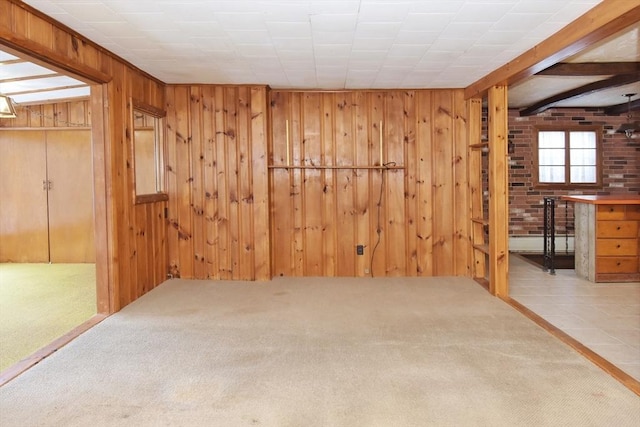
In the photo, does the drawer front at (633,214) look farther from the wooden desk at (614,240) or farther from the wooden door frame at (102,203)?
the wooden door frame at (102,203)

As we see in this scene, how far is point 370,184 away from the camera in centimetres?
550

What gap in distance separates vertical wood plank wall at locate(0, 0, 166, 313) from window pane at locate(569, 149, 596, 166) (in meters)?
6.69

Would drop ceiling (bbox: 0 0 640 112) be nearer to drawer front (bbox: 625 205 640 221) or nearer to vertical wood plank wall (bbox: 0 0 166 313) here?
vertical wood plank wall (bbox: 0 0 166 313)

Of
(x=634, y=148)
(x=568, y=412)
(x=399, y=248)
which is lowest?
(x=568, y=412)

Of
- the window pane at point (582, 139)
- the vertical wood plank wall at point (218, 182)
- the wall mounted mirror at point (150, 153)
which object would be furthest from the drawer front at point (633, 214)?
the wall mounted mirror at point (150, 153)

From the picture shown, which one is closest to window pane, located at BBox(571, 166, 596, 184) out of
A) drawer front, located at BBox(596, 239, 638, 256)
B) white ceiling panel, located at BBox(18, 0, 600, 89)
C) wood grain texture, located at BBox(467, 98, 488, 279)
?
drawer front, located at BBox(596, 239, 638, 256)

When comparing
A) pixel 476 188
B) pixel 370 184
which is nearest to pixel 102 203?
pixel 370 184

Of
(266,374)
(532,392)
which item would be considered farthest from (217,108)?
(532,392)

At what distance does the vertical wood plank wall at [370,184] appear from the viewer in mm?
5461

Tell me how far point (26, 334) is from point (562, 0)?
4.33 metres

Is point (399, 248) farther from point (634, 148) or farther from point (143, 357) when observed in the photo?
point (634, 148)

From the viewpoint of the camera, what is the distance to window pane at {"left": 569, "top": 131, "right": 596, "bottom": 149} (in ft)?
25.5

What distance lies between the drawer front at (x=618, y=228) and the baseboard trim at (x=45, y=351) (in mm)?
5272

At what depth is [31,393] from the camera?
2.51 metres
